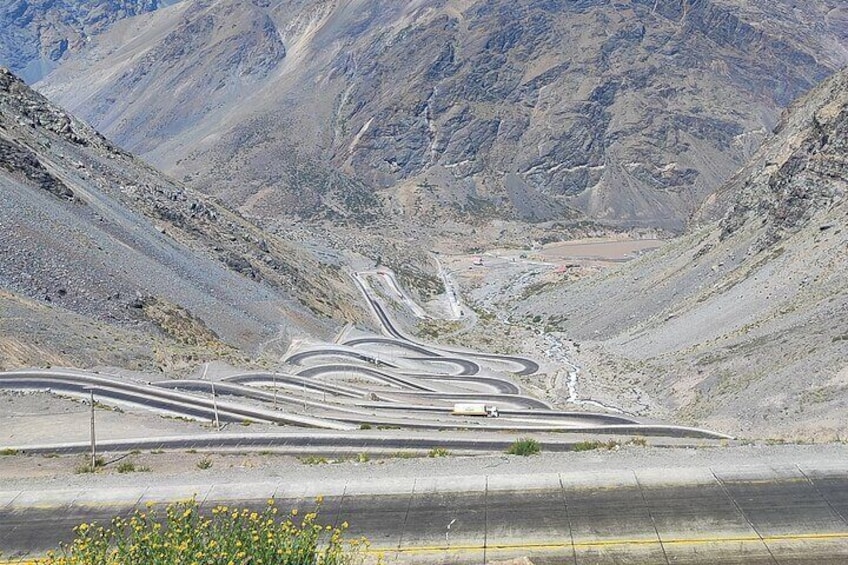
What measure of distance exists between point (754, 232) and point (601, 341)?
21606 millimetres

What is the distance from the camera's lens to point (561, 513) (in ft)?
64.4

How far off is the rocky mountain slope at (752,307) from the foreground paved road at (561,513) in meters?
16.6

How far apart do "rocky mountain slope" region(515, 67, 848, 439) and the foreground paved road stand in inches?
653

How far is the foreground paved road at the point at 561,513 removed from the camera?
1798 cm

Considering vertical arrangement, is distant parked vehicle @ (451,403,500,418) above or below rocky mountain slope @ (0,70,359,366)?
below

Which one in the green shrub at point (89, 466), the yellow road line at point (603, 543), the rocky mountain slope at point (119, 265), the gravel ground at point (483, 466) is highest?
the rocky mountain slope at point (119, 265)

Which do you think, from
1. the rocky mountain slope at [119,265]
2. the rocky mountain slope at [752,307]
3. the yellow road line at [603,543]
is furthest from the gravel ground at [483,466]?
the rocky mountain slope at [119,265]

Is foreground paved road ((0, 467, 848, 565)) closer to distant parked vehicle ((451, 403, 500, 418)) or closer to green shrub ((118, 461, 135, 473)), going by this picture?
green shrub ((118, 461, 135, 473))

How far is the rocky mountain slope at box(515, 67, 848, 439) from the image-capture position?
4609cm

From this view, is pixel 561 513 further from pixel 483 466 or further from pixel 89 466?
pixel 89 466

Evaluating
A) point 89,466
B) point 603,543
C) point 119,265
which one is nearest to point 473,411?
point 89,466

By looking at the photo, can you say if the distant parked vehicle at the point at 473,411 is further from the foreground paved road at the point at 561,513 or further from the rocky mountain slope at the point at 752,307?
the foreground paved road at the point at 561,513

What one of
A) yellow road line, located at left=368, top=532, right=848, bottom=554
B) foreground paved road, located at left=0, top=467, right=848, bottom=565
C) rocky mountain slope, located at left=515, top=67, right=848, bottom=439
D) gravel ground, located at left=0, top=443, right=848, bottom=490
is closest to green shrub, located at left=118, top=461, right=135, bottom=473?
gravel ground, located at left=0, top=443, right=848, bottom=490

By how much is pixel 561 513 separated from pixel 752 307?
5573cm
